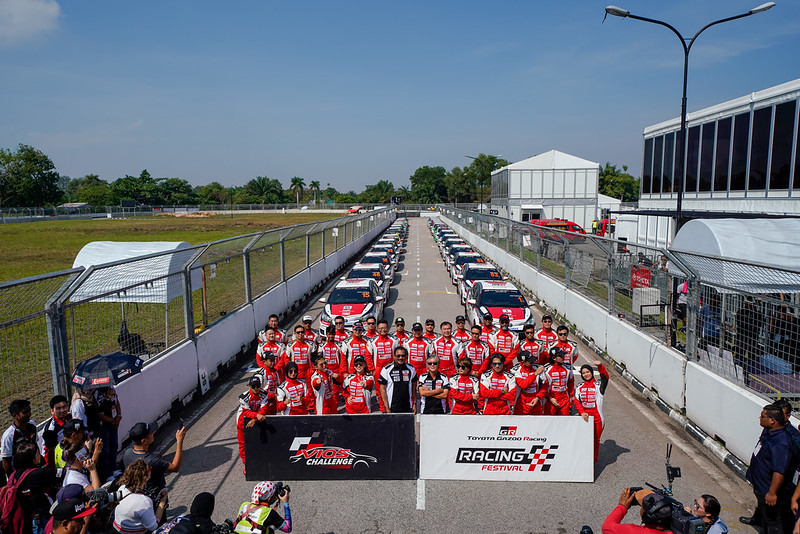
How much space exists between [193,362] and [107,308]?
3.33 metres

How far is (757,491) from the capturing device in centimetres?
518

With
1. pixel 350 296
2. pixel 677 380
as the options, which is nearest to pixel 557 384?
pixel 677 380

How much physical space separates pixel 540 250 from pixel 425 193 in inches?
4337

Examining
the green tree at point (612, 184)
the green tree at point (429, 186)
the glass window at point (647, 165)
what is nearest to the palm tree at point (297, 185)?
the green tree at point (429, 186)

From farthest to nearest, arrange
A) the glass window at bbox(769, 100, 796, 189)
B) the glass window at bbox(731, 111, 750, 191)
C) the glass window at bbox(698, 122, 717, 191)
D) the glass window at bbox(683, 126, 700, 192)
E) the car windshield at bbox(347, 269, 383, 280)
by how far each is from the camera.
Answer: the glass window at bbox(683, 126, 700, 192)
the glass window at bbox(698, 122, 717, 191)
the glass window at bbox(731, 111, 750, 191)
the glass window at bbox(769, 100, 796, 189)
the car windshield at bbox(347, 269, 383, 280)

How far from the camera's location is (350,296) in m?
14.2

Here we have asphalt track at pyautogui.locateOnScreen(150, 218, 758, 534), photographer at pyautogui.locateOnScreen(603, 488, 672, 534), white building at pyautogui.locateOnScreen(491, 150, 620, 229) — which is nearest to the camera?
photographer at pyautogui.locateOnScreen(603, 488, 672, 534)

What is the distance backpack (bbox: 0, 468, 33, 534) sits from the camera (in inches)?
176

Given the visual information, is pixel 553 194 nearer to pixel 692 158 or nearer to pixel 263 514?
pixel 692 158

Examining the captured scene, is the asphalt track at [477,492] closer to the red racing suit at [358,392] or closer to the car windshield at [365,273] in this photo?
the red racing suit at [358,392]

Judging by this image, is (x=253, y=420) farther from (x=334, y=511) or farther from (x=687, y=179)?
(x=687, y=179)

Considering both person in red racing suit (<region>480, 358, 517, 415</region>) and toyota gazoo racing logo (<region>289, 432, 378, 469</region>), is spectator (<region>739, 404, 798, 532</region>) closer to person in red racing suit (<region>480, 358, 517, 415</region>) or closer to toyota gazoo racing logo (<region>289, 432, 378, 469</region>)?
person in red racing suit (<region>480, 358, 517, 415</region>)

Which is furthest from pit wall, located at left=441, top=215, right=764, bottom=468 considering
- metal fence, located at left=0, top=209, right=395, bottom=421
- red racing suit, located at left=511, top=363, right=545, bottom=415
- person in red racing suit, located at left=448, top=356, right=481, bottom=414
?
metal fence, located at left=0, top=209, right=395, bottom=421

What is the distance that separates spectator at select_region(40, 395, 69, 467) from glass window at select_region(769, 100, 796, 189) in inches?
1033
